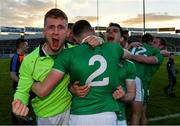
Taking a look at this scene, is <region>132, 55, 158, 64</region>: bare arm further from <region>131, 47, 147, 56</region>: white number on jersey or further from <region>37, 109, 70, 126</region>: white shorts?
<region>37, 109, 70, 126</region>: white shorts

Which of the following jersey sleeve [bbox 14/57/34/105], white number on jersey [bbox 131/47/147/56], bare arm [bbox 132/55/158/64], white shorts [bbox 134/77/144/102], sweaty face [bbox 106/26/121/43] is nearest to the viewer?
jersey sleeve [bbox 14/57/34/105]

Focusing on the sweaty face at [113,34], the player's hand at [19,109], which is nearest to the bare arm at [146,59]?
the sweaty face at [113,34]

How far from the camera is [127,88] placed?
4.83m

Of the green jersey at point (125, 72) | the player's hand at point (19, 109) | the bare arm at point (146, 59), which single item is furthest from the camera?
the bare arm at point (146, 59)

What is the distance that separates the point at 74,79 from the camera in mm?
4293

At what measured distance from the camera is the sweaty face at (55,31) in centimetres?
434

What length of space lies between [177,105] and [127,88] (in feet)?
35.8

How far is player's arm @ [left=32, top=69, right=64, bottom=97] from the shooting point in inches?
165

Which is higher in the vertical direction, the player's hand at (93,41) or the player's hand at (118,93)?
the player's hand at (93,41)

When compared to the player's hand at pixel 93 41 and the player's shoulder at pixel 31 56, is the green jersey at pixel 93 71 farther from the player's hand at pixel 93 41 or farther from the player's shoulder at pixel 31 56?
the player's shoulder at pixel 31 56

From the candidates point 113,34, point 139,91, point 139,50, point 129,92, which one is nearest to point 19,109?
point 129,92

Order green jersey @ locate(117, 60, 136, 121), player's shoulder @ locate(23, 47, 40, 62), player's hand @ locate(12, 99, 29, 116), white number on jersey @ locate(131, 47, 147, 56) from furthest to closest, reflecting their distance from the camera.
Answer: white number on jersey @ locate(131, 47, 147, 56) < green jersey @ locate(117, 60, 136, 121) < player's shoulder @ locate(23, 47, 40, 62) < player's hand @ locate(12, 99, 29, 116)

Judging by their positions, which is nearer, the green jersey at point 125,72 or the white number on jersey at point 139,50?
the green jersey at point 125,72

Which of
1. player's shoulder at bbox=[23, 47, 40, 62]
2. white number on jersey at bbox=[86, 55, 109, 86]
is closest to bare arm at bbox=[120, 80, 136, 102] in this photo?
white number on jersey at bbox=[86, 55, 109, 86]
